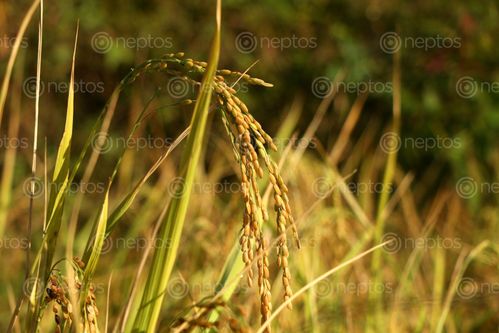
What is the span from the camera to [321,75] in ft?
16.3

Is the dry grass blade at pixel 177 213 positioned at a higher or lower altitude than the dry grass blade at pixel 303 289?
higher

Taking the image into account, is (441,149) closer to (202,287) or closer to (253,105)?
(253,105)

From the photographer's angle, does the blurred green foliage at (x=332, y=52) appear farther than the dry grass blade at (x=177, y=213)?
→ Yes

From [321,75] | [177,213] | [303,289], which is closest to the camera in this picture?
[177,213]

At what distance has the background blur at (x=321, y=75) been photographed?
180 inches

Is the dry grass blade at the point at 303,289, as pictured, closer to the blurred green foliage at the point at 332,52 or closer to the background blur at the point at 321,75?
the background blur at the point at 321,75

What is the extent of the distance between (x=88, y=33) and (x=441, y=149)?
214cm

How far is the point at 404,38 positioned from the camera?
482cm

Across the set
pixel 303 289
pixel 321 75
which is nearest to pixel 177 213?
pixel 303 289

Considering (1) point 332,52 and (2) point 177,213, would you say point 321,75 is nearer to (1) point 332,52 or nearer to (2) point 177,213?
(1) point 332,52

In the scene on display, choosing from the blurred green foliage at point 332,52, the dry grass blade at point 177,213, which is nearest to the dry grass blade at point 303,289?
the dry grass blade at point 177,213

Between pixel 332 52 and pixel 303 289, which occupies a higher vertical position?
pixel 332 52

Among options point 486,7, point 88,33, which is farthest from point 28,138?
point 486,7

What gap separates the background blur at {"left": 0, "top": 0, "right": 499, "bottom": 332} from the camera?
458 cm
